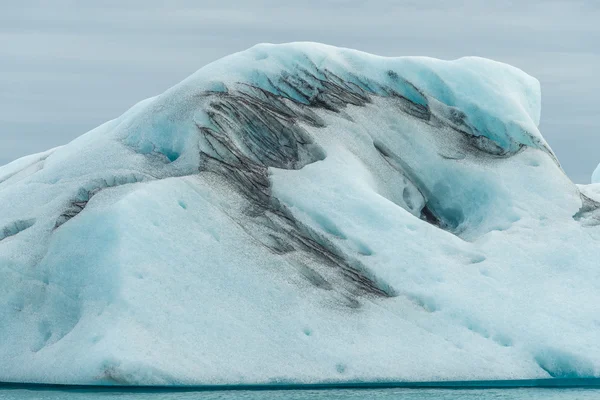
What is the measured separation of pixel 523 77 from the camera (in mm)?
29859

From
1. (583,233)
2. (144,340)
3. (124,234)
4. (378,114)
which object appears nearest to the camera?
(144,340)

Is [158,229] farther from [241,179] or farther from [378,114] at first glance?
[378,114]

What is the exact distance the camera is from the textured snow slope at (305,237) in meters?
20.4

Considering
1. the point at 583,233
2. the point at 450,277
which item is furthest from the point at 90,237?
the point at 583,233

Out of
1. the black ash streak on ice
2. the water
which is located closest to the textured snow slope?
the black ash streak on ice

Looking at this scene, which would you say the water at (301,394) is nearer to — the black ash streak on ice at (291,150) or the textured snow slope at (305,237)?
the textured snow slope at (305,237)

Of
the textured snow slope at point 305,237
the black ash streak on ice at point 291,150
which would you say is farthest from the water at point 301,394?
the black ash streak on ice at point 291,150

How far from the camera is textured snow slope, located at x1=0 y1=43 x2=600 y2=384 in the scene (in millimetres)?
20422

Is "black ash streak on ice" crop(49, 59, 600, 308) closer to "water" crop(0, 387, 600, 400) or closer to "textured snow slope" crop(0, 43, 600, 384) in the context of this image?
"textured snow slope" crop(0, 43, 600, 384)

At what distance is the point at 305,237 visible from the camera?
23125 mm

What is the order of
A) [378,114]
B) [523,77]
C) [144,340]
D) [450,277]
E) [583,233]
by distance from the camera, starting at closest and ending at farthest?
[144,340], [450,277], [583,233], [378,114], [523,77]

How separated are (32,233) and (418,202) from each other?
9269 mm

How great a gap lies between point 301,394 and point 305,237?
15.9 ft

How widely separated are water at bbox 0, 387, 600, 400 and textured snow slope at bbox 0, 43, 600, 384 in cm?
37
